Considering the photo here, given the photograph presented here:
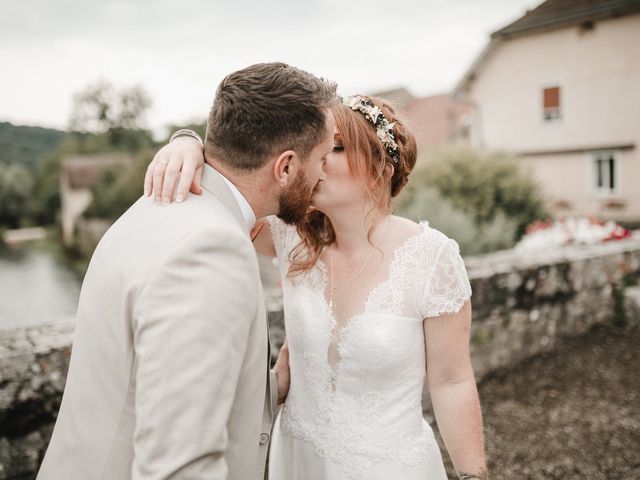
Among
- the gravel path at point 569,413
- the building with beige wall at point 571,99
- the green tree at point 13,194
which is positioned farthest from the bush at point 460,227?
the green tree at point 13,194

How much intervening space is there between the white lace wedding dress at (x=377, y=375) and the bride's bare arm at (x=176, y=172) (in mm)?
915

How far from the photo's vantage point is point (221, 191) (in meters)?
1.56

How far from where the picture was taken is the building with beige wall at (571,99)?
19906 mm

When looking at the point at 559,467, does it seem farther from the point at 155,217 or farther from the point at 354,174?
the point at 155,217

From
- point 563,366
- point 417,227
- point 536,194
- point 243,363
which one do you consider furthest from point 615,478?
point 536,194

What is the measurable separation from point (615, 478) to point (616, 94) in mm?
21115

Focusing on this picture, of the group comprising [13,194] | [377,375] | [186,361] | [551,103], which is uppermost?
[551,103]

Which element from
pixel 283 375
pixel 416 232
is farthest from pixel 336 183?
pixel 283 375

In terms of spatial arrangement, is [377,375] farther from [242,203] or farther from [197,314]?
[197,314]

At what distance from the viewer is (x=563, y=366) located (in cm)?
487

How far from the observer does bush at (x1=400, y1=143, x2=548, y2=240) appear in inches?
510

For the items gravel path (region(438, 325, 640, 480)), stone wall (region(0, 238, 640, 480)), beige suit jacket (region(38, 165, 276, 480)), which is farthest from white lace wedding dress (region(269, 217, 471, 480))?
gravel path (region(438, 325, 640, 480))

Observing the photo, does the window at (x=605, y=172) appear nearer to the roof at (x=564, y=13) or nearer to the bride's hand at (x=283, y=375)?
the roof at (x=564, y=13)

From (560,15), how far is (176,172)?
888 inches
